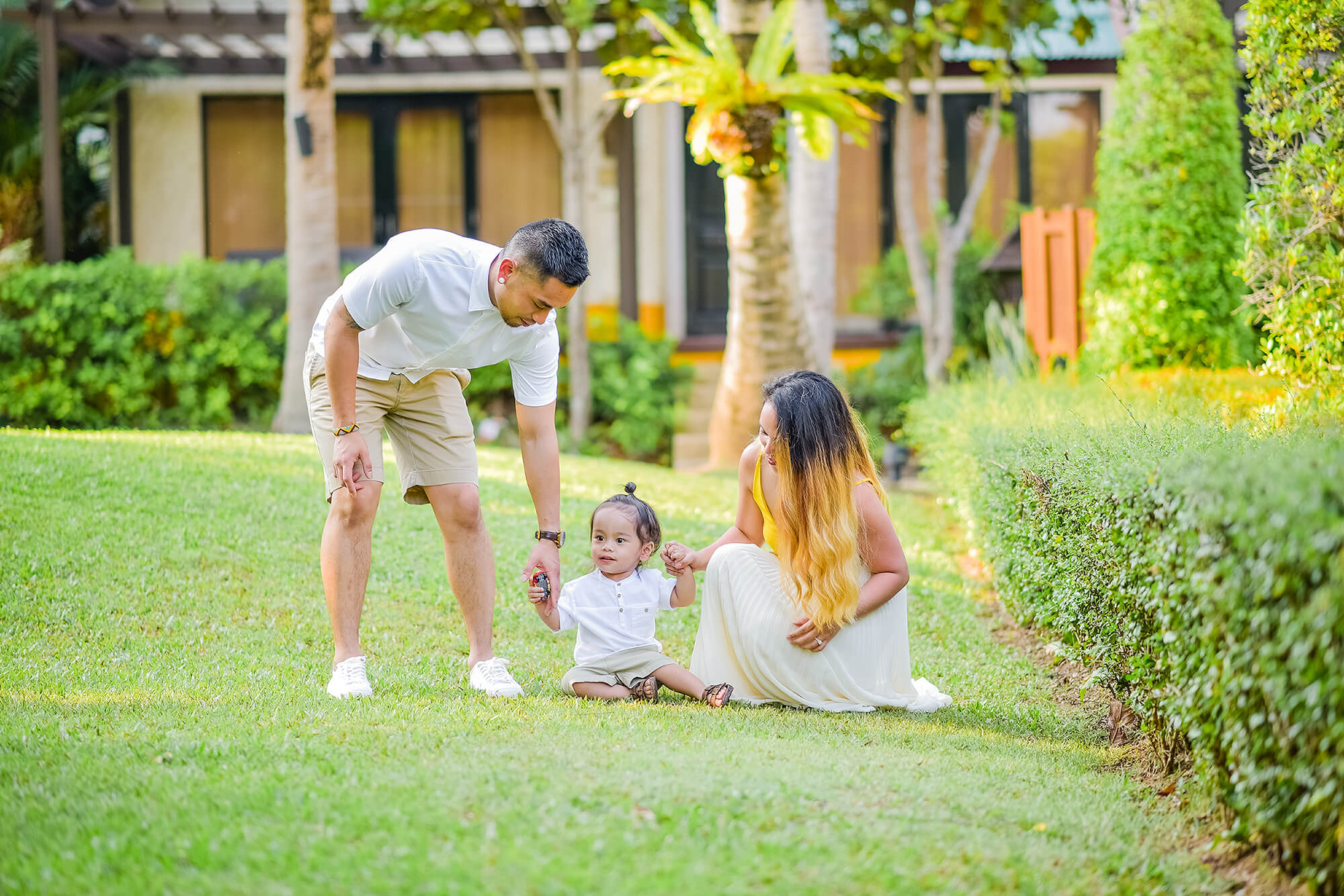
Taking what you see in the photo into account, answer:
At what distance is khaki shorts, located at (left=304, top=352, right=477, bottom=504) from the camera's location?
4.41 m

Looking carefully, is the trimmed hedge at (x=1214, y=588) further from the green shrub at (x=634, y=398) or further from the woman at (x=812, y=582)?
the green shrub at (x=634, y=398)

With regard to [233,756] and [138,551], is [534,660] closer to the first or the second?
[233,756]

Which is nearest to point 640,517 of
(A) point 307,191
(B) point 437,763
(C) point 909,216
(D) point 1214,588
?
(B) point 437,763

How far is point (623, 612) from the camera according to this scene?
4.42m

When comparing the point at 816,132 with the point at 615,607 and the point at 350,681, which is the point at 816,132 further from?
the point at 350,681

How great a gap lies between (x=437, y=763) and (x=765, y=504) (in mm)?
1755

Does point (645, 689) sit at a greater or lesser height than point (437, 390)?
lesser

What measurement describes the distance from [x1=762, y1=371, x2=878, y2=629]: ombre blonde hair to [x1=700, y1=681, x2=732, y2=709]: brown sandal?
1.32 feet

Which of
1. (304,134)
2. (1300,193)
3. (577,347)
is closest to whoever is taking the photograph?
(1300,193)

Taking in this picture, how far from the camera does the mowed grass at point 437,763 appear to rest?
274cm

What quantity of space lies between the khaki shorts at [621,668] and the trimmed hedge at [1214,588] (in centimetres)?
155

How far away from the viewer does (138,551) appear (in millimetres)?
6223

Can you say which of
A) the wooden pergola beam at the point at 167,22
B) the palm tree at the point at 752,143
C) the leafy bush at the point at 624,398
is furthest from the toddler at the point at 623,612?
the wooden pergola beam at the point at 167,22

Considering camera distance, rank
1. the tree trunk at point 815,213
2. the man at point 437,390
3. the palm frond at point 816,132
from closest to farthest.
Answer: the man at point 437,390, the palm frond at point 816,132, the tree trunk at point 815,213
